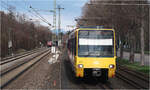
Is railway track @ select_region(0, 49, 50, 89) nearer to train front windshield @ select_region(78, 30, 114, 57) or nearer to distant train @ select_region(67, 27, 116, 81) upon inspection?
distant train @ select_region(67, 27, 116, 81)

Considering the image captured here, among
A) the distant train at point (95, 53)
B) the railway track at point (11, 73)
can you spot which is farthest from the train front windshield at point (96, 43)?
the railway track at point (11, 73)

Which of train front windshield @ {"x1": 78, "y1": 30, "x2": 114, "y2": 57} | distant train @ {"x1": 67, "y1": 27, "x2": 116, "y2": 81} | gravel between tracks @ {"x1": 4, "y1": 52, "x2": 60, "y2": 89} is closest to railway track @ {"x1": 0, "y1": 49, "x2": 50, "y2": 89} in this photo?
gravel between tracks @ {"x1": 4, "y1": 52, "x2": 60, "y2": 89}

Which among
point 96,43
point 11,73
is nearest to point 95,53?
point 96,43

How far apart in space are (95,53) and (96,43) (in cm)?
58

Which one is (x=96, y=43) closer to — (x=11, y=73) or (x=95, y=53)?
(x=95, y=53)

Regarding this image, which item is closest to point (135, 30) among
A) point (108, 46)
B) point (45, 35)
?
point (108, 46)

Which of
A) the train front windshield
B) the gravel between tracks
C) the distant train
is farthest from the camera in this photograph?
the gravel between tracks

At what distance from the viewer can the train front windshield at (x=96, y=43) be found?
10680 millimetres

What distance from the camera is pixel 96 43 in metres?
10.8

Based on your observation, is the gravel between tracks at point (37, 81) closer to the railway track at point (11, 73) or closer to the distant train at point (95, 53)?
the railway track at point (11, 73)

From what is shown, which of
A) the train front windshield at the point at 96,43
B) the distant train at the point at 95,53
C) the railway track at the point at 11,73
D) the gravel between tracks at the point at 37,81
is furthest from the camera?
the railway track at the point at 11,73

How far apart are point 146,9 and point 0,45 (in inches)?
1140

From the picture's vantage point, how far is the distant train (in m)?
10.5

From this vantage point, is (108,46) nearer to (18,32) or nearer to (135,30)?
(135,30)
